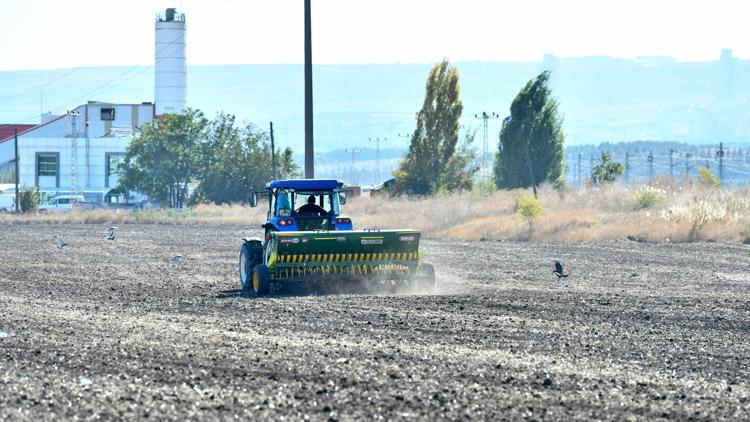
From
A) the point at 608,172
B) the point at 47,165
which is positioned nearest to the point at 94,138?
the point at 47,165

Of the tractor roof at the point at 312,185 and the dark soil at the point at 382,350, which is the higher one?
the tractor roof at the point at 312,185

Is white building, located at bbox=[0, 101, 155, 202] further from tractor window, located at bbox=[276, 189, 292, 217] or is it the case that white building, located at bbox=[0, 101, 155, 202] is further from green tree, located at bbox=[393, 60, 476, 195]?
tractor window, located at bbox=[276, 189, 292, 217]

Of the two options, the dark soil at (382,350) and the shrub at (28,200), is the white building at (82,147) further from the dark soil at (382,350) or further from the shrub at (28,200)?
the dark soil at (382,350)

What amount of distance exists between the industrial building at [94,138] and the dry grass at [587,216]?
154ft

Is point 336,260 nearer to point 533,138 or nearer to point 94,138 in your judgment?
point 533,138

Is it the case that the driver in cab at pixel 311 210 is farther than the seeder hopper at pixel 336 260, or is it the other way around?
the driver in cab at pixel 311 210

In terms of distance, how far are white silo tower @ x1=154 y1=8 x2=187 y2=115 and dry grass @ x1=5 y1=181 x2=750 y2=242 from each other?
167 ft

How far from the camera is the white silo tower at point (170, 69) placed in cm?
11119

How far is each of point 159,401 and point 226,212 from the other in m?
63.0

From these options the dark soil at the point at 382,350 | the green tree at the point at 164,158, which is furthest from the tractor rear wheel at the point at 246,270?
the green tree at the point at 164,158

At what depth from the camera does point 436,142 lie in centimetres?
7012

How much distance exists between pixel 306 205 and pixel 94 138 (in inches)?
3456

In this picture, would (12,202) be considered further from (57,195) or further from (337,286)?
(337,286)

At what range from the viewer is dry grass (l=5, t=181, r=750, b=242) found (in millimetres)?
38219
